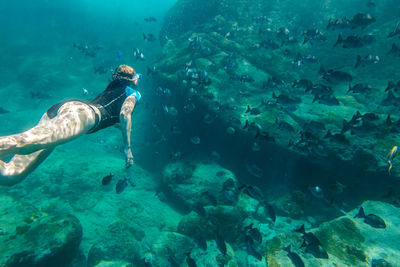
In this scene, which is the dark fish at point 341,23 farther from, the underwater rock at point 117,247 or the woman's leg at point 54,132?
the underwater rock at point 117,247

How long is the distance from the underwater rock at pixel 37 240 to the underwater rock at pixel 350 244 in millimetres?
5405

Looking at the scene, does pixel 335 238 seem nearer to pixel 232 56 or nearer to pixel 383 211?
pixel 383 211

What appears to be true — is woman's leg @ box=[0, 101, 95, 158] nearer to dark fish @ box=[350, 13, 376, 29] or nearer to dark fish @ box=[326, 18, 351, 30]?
dark fish @ box=[350, 13, 376, 29]

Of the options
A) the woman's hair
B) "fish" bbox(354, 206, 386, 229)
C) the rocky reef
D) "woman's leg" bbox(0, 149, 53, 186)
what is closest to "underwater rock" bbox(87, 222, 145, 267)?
"woman's leg" bbox(0, 149, 53, 186)

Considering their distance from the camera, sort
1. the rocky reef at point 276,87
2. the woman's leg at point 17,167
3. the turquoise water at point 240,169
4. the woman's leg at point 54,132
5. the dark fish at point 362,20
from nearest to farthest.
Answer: the woman's leg at point 54,132 < the woman's leg at point 17,167 < the turquoise water at point 240,169 < the rocky reef at point 276,87 < the dark fish at point 362,20

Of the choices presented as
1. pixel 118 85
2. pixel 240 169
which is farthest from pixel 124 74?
pixel 240 169

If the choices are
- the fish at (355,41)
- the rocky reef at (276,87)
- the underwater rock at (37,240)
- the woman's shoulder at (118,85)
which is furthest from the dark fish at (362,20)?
the underwater rock at (37,240)

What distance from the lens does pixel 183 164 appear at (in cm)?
1063

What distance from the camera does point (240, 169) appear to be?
10.9 meters

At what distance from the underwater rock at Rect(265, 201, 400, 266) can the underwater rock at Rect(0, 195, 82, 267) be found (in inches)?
213

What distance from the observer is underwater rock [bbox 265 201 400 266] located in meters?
5.29

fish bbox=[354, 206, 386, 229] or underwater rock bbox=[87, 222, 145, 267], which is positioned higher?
fish bbox=[354, 206, 386, 229]

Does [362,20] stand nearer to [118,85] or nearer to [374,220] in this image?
[374,220]

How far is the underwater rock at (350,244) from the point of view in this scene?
17.3ft
